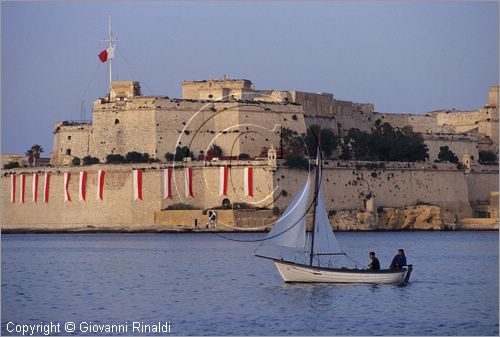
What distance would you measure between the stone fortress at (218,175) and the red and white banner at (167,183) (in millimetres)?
193

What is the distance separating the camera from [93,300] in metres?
33.7

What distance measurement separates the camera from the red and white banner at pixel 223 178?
61250 mm

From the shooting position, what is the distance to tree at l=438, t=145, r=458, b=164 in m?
71.9

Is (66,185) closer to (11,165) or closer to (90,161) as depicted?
(90,161)

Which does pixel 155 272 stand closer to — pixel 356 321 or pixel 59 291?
pixel 59 291

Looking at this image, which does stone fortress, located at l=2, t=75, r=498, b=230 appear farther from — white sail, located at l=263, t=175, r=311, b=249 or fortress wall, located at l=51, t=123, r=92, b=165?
white sail, located at l=263, t=175, r=311, b=249

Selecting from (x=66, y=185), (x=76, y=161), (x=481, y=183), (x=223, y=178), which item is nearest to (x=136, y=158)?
(x=66, y=185)

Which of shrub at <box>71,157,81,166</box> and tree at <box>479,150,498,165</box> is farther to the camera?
tree at <box>479,150,498,165</box>

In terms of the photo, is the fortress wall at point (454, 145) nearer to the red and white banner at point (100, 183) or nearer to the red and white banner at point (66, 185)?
the red and white banner at point (100, 183)

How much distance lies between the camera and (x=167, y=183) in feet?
203

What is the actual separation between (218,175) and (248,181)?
1.43m

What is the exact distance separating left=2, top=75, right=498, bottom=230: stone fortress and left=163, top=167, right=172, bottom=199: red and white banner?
193mm

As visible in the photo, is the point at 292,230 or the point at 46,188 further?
the point at 46,188

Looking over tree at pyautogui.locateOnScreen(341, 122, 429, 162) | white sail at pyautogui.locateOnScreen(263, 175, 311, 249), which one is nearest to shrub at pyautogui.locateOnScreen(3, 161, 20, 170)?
tree at pyautogui.locateOnScreen(341, 122, 429, 162)
